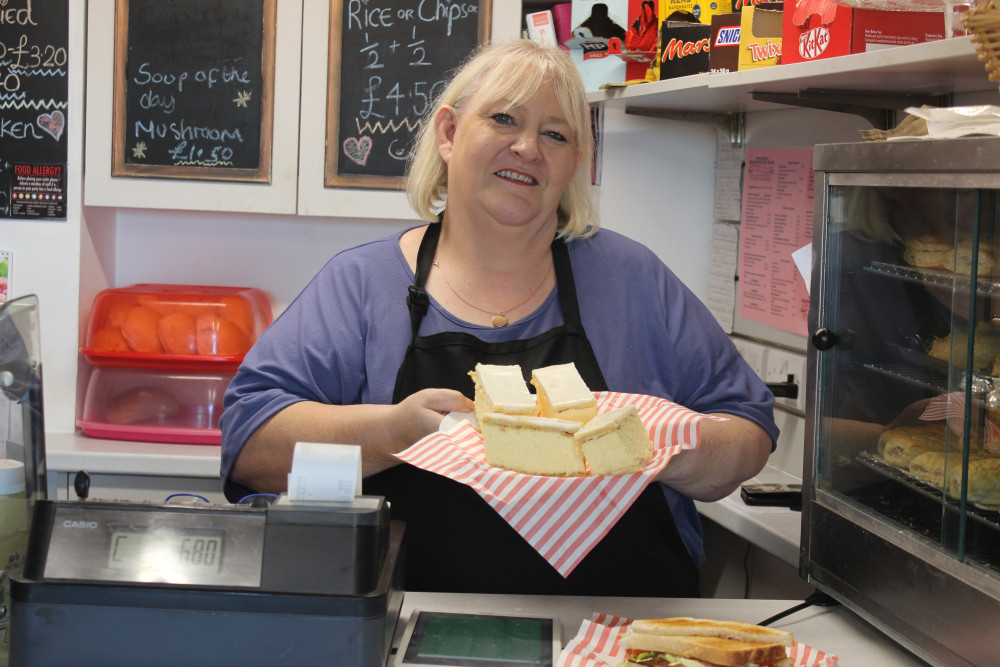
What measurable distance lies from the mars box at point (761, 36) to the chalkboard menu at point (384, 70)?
103 centimetres

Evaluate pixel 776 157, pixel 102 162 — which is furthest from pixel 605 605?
pixel 102 162

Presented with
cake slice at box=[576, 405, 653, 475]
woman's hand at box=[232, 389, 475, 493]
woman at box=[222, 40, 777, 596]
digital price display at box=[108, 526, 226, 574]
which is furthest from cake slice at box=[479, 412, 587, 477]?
digital price display at box=[108, 526, 226, 574]

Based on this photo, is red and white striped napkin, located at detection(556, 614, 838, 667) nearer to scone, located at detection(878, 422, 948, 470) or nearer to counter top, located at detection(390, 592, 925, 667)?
counter top, located at detection(390, 592, 925, 667)

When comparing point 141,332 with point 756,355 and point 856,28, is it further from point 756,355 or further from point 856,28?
point 856,28

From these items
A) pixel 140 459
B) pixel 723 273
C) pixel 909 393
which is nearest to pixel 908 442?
pixel 909 393

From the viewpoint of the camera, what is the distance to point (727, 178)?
9.86ft

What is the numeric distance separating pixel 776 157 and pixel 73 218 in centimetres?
205

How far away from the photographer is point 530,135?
193 centimetres

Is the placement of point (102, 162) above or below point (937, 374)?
above

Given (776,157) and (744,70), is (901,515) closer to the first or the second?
(744,70)

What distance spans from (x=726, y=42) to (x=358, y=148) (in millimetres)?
1198

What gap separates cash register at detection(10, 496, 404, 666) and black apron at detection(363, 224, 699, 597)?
0.66 metres

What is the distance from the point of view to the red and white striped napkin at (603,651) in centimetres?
131

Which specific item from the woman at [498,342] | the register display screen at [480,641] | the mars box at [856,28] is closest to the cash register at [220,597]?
the register display screen at [480,641]
